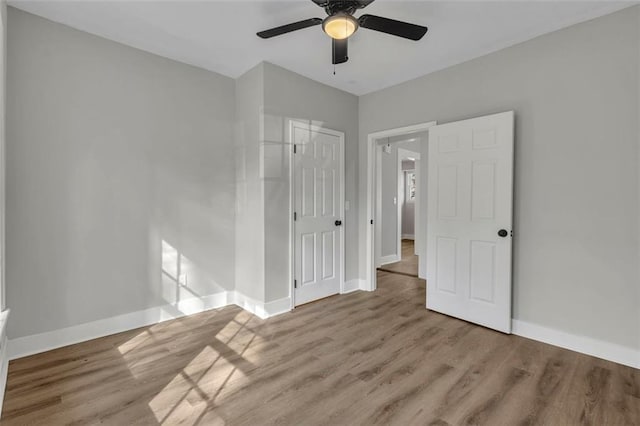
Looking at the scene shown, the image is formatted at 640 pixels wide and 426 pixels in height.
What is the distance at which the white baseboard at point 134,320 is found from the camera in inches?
96.8

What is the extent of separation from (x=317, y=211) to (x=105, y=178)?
222 centimetres

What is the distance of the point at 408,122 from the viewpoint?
3764 mm

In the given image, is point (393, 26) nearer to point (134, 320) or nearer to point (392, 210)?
point (134, 320)

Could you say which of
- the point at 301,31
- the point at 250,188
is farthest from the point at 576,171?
the point at 250,188

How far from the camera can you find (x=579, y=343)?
8.35 feet

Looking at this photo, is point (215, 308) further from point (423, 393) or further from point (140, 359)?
point (423, 393)

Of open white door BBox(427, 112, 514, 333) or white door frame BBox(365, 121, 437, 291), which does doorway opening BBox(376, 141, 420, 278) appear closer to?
white door frame BBox(365, 121, 437, 291)

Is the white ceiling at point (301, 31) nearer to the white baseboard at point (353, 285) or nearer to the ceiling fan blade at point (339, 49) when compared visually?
the ceiling fan blade at point (339, 49)

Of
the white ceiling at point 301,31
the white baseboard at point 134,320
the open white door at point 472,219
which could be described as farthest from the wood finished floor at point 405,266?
the white ceiling at point 301,31

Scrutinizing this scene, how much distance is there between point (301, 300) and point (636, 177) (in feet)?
10.6

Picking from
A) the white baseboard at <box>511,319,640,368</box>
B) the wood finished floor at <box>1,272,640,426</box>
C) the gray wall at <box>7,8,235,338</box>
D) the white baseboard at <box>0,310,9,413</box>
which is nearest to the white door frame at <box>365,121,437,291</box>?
the wood finished floor at <box>1,272,640,426</box>

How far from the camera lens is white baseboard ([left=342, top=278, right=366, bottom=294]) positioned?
416 centimetres

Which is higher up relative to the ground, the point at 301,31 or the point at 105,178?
the point at 301,31

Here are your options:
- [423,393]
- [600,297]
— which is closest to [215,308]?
[423,393]
